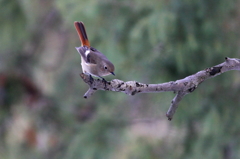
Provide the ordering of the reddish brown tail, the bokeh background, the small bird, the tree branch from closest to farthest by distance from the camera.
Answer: the tree branch → the small bird → the reddish brown tail → the bokeh background

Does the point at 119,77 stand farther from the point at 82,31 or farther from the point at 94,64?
the point at 94,64

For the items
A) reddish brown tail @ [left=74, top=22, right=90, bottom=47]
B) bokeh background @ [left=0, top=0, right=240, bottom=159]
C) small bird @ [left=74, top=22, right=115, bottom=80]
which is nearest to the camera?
small bird @ [left=74, top=22, right=115, bottom=80]

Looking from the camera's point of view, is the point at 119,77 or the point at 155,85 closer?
the point at 155,85

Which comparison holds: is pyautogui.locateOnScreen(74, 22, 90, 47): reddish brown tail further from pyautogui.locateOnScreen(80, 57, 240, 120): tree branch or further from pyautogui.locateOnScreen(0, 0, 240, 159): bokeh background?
pyautogui.locateOnScreen(0, 0, 240, 159): bokeh background

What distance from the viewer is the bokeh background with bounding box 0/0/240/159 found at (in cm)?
505

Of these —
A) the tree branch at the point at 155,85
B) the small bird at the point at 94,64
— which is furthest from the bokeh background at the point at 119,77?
the tree branch at the point at 155,85

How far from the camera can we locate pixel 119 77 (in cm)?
602

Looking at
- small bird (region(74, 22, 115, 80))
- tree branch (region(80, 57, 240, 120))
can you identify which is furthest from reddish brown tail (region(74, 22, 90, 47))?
tree branch (region(80, 57, 240, 120))

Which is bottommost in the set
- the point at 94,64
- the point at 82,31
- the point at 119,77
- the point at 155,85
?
the point at 155,85

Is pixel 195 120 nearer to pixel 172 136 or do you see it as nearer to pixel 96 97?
pixel 172 136

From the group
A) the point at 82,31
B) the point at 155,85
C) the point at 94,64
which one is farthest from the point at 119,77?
the point at 155,85

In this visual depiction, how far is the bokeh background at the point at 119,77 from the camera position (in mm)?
5055

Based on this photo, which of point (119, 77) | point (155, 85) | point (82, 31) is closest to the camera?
point (155, 85)

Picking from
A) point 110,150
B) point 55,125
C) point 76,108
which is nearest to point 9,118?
point 55,125
